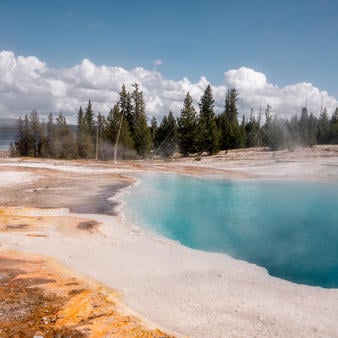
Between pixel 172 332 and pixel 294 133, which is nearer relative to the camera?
pixel 172 332

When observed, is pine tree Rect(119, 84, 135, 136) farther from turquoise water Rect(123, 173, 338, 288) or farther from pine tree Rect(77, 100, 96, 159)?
turquoise water Rect(123, 173, 338, 288)

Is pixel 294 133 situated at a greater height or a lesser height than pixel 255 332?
greater

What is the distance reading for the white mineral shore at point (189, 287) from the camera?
5.94 meters

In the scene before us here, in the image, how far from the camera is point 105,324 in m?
5.65

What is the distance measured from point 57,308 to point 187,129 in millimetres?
50215

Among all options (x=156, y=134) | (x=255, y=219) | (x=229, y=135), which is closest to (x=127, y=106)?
(x=156, y=134)

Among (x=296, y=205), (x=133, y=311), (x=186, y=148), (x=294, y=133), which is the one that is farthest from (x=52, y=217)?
(x=294, y=133)

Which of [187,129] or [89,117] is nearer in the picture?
[187,129]

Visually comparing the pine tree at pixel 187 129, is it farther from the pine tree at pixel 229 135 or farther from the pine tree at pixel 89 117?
the pine tree at pixel 89 117

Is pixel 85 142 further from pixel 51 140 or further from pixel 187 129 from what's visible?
pixel 187 129

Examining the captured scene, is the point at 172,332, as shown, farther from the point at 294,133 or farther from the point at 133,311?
the point at 294,133

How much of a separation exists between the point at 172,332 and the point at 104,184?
733 inches

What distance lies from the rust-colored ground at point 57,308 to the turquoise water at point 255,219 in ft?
16.8

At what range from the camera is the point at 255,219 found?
679 inches
